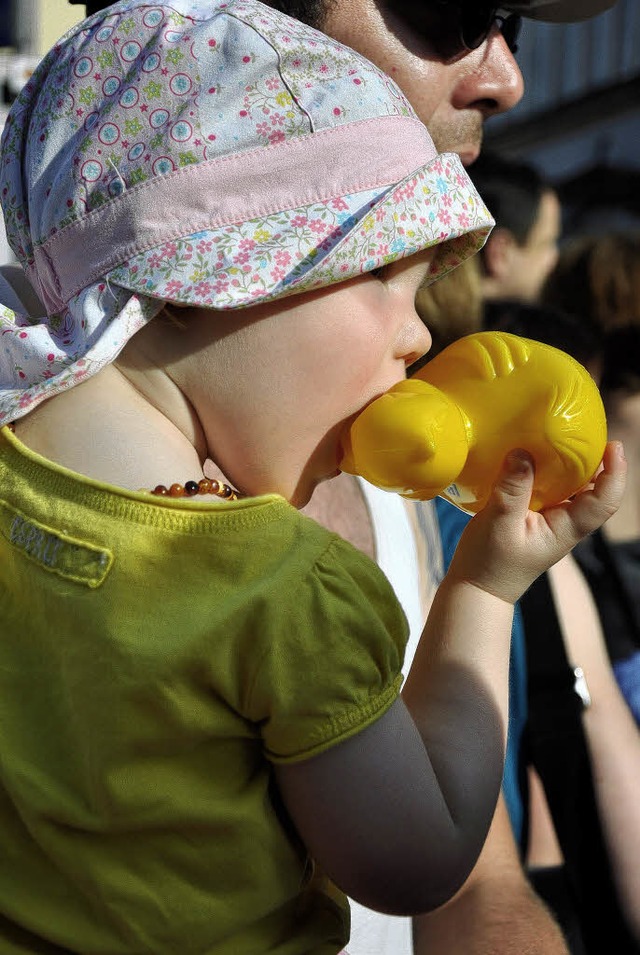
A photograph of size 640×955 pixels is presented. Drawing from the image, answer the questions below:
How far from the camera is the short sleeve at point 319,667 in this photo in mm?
1259

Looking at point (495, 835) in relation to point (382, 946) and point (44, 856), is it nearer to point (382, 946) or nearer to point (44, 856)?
point (382, 946)

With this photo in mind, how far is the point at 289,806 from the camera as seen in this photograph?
133 cm

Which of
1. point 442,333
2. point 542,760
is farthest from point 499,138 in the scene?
point 542,760

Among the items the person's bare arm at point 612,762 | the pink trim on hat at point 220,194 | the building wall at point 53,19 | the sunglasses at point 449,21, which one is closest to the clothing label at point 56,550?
the pink trim on hat at point 220,194

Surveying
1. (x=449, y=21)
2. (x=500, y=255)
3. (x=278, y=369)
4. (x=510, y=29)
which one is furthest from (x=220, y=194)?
(x=500, y=255)

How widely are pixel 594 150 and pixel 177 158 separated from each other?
33.5ft

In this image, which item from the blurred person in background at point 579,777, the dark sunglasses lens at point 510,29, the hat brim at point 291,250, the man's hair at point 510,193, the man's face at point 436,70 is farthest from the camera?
the man's hair at point 510,193

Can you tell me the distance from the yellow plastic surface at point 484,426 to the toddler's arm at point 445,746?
0.13ft

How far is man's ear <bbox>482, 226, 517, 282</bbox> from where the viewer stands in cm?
570

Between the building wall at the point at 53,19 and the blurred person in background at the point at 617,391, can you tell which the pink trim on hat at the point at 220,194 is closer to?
the blurred person in background at the point at 617,391

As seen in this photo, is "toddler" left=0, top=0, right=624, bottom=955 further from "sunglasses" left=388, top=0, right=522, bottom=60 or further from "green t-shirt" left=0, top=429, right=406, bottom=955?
"sunglasses" left=388, top=0, right=522, bottom=60

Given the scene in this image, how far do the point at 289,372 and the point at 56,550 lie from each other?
0.35 m

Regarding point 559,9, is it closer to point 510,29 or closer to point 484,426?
point 510,29

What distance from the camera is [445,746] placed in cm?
142
